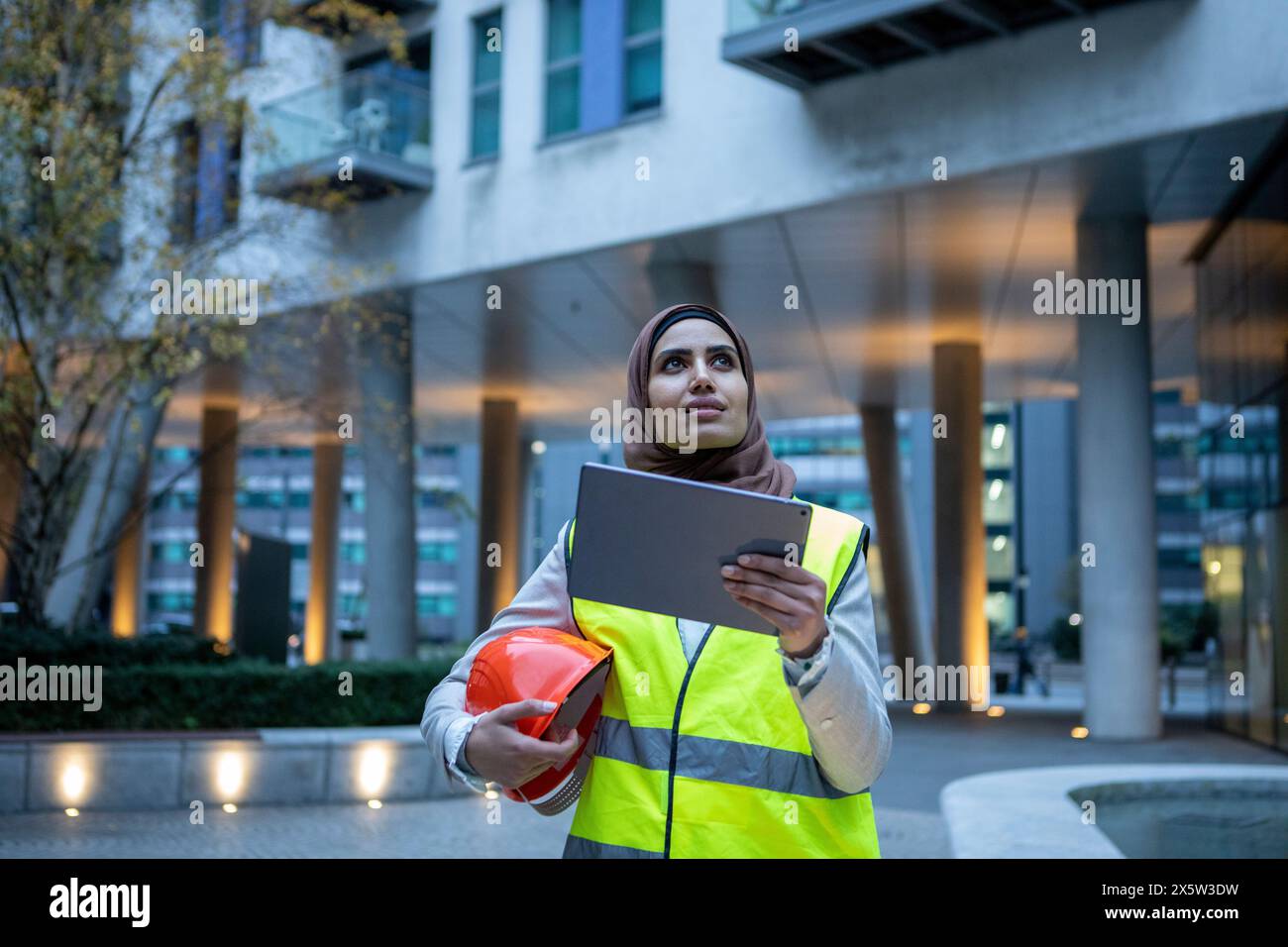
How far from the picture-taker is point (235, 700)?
13023 mm

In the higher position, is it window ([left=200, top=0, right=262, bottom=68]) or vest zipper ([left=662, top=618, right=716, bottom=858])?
window ([left=200, top=0, right=262, bottom=68])

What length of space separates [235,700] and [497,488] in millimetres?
22354

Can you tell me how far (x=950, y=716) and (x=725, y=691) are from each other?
22.6 metres

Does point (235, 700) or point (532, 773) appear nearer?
point (532, 773)

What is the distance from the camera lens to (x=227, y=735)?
12.3 m

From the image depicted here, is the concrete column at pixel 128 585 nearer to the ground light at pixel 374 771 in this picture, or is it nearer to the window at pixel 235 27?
the window at pixel 235 27

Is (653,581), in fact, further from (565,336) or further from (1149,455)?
(565,336)

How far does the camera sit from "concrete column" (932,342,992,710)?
26.2 m

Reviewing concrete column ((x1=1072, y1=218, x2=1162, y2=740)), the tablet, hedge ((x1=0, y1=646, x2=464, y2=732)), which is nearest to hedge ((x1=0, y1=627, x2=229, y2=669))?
hedge ((x1=0, y1=646, x2=464, y2=732))

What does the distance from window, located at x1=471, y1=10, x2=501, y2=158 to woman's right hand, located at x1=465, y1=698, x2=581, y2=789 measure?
19.8 meters

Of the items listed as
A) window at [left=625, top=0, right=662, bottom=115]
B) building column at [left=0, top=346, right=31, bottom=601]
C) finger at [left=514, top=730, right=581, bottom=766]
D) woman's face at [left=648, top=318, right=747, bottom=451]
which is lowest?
finger at [left=514, top=730, right=581, bottom=766]

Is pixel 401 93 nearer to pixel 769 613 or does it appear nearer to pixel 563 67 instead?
pixel 563 67

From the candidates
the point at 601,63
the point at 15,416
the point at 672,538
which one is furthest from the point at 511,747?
the point at 601,63

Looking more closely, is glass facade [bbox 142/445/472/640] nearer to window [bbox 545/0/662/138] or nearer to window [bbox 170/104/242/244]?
window [bbox 545/0/662/138]
